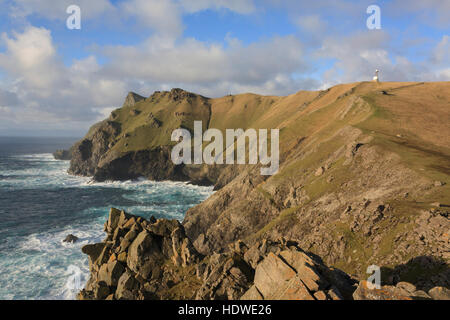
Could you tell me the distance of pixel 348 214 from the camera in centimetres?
3769

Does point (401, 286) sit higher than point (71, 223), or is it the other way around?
point (401, 286)

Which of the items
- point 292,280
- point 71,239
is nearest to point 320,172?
point 292,280

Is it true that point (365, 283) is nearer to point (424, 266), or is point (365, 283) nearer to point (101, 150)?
point (424, 266)

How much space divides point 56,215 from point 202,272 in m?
87.5

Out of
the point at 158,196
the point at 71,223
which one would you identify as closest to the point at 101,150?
the point at 158,196

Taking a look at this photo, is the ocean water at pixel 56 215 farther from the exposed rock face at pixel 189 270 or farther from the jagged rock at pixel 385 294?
the jagged rock at pixel 385 294

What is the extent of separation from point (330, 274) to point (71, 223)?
3470 inches

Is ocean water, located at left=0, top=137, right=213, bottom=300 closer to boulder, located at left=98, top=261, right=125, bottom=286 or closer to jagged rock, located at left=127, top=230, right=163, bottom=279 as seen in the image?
boulder, located at left=98, top=261, right=125, bottom=286

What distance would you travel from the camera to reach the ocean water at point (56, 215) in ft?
160

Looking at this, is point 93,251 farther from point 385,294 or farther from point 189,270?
point 385,294

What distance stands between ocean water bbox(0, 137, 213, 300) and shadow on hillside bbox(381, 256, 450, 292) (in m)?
50.8
